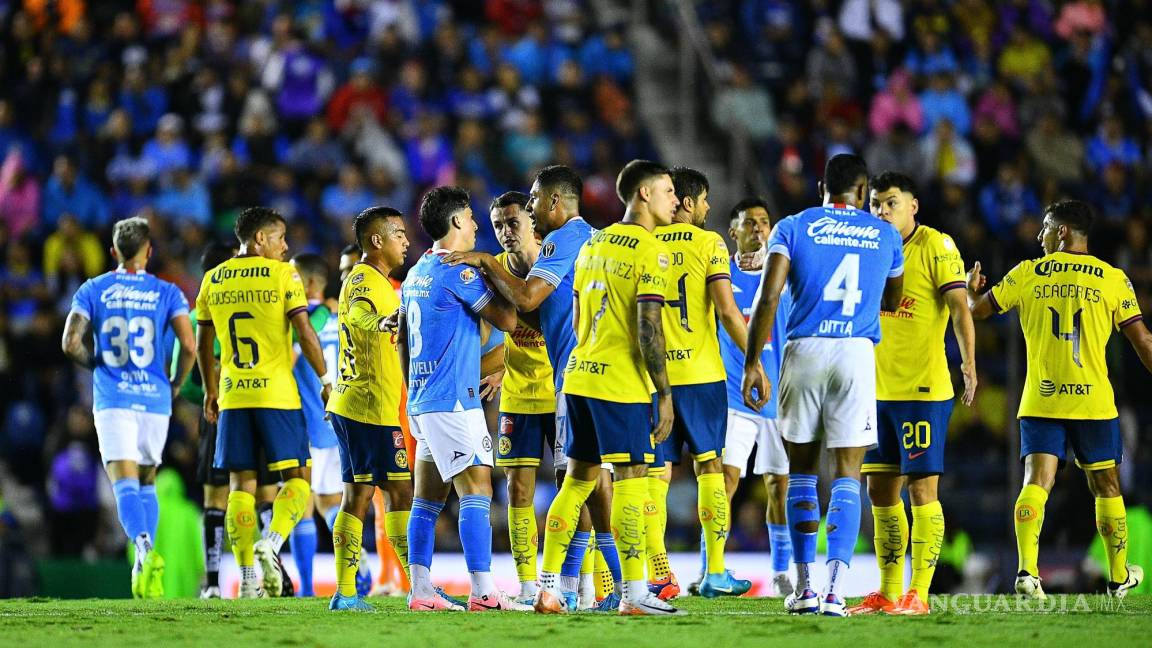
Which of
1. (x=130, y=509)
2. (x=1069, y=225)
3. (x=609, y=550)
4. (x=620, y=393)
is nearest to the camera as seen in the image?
(x=620, y=393)

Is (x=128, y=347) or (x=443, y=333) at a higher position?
(x=128, y=347)

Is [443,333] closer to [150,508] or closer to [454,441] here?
[454,441]

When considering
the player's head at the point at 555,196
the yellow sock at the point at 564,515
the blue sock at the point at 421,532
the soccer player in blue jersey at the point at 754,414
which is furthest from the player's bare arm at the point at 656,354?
the soccer player in blue jersey at the point at 754,414

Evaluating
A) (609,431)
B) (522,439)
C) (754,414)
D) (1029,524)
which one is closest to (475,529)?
(522,439)

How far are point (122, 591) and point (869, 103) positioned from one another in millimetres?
11709

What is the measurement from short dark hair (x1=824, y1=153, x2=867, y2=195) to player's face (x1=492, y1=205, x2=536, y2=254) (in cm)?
196

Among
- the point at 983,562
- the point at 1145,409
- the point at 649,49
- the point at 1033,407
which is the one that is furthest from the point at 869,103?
the point at 1033,407

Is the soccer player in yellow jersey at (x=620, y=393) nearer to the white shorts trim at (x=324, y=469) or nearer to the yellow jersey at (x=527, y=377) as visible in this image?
the yellow jersey at (x=527, y=377)

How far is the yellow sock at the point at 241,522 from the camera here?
1134 cm

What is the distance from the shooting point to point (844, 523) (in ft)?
28.8

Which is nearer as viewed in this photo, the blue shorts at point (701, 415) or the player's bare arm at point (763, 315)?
the player's bare arm at point (763, 315)

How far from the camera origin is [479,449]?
9.41 meters

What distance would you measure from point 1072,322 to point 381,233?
478cm

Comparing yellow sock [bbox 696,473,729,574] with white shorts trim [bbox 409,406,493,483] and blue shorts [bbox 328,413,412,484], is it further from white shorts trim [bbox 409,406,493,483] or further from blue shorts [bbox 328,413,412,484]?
blue shorts [bbox 328,413,412,484]
